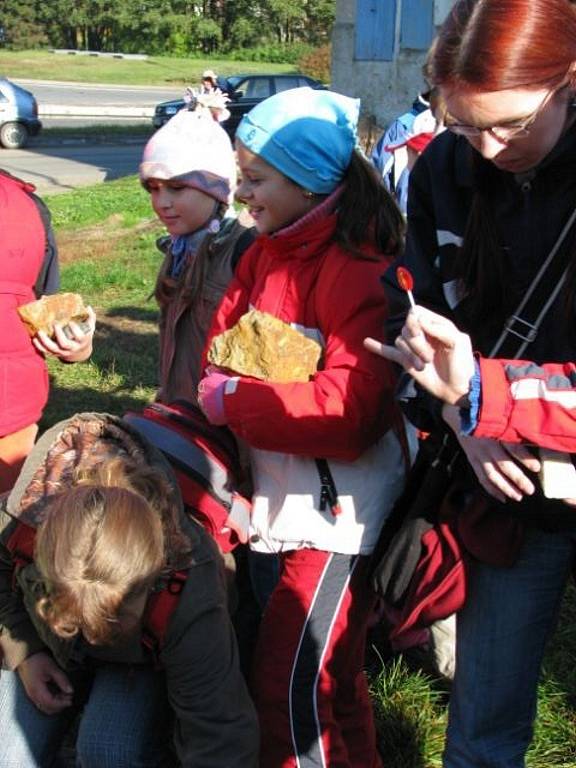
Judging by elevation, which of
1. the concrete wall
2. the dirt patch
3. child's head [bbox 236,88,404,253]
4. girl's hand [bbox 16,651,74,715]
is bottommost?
the dirt patch

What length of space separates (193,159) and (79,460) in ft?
4.28

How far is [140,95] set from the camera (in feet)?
130

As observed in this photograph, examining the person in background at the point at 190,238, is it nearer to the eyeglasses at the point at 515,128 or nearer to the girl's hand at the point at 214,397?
the girl's hand at the point at 214,397

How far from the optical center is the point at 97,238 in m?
11.4

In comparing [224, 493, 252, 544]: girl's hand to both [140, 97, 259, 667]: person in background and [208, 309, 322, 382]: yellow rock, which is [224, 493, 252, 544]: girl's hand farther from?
[140, 97, 259, 667]: person in background

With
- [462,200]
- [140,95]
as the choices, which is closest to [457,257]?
[462,200]

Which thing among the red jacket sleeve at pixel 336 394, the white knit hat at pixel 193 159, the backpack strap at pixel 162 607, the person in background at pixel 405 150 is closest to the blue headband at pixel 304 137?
the red jacket sleeve at pixel 336 394

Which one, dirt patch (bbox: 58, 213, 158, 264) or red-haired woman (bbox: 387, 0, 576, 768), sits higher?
red-haired woman (bbox: 387, 0, 576, 768)

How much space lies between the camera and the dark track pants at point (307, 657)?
8.05ft

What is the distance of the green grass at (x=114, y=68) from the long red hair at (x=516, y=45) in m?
43.6

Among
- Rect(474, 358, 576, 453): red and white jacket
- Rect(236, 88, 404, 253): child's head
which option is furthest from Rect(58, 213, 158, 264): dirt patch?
Rect(474, 358, 576, 453): red and white jacket

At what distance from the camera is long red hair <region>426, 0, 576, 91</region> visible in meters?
1.79

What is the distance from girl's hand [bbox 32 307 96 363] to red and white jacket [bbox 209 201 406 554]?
2.88ft

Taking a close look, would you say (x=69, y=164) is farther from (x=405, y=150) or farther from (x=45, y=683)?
(x=45, y=683)
